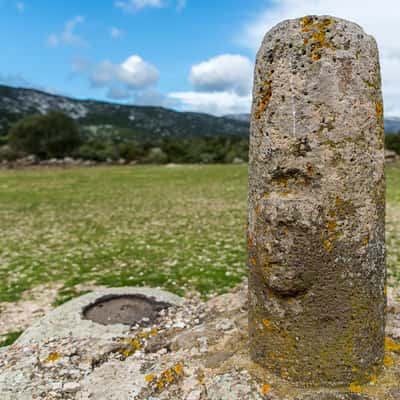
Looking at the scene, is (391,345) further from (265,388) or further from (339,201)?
(339,201)

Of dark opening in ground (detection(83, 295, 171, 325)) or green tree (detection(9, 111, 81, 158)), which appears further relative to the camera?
green tree (detection(9, 111, 81, 158))

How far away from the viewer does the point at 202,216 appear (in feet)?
65.3

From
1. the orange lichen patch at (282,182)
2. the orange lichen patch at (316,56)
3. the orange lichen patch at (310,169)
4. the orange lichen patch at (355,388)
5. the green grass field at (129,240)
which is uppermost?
the orange lichen patch at (316,56)

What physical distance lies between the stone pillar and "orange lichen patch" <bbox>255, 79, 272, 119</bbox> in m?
0.01

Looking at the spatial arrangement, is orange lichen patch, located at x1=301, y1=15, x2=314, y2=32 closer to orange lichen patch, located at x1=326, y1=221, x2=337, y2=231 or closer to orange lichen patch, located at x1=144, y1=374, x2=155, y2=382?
orange lichen patch, located at x1=326, y1=221, x2=337, y2=231

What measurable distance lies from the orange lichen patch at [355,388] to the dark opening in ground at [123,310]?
3981 mm

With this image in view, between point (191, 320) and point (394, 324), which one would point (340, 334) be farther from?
point (191, 320)

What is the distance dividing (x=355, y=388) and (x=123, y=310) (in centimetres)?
480

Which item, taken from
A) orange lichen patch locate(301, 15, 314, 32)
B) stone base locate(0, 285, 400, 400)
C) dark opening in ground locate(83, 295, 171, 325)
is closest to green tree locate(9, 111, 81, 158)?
dark opening in ground locate(83, 295, 171, 325)

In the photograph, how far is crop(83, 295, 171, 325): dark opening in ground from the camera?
7664 mm

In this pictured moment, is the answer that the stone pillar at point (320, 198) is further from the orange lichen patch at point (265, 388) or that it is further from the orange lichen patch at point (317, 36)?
the orange lichen patch at point (265, 388)

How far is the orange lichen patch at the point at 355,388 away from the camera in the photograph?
14.8ft

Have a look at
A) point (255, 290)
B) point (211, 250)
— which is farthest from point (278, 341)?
point (211, 250)

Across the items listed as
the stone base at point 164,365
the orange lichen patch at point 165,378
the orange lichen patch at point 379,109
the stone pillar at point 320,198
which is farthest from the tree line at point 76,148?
the stone pillar at point 320,198
